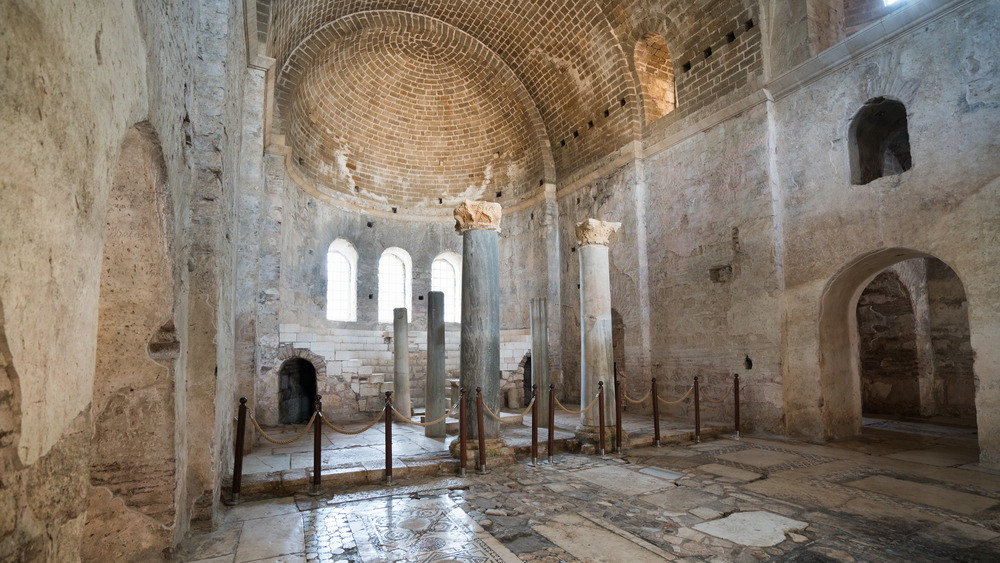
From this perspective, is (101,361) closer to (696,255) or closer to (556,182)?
(696,255)

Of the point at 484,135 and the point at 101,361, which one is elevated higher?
the point at 484,135

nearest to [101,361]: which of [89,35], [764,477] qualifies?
[89,35]

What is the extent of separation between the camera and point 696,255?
37.0 ft

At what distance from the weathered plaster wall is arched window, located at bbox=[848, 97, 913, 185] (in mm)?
211

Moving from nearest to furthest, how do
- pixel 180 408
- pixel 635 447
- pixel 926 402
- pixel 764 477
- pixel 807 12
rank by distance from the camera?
pixel 180 408
pixel 764 477
pixel 635 447
pixel 807 12
pixel 926 402

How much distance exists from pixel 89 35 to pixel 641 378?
38.2 feet

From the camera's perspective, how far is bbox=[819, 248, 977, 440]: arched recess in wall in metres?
9.05

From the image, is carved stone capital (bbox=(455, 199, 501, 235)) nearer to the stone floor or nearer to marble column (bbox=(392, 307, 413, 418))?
the stone floor

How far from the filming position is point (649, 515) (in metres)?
5.22

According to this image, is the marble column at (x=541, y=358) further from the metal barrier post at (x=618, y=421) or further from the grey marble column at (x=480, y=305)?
the grey marble column at (x=480, y=305)

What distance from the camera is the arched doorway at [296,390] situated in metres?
12.5

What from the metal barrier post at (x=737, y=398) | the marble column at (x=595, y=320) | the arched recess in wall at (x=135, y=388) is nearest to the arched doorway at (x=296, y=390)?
the marble column at (x=595, y=320)

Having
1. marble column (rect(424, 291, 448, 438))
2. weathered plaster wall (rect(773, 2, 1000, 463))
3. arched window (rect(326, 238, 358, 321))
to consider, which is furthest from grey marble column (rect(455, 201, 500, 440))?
arched window (rect(326, 238, 358, 321))

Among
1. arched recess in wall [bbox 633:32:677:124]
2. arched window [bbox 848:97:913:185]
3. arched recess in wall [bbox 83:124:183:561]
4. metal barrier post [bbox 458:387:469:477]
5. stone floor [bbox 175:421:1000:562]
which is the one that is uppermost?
arched recess in wall [bbox 633:32:677:124]
